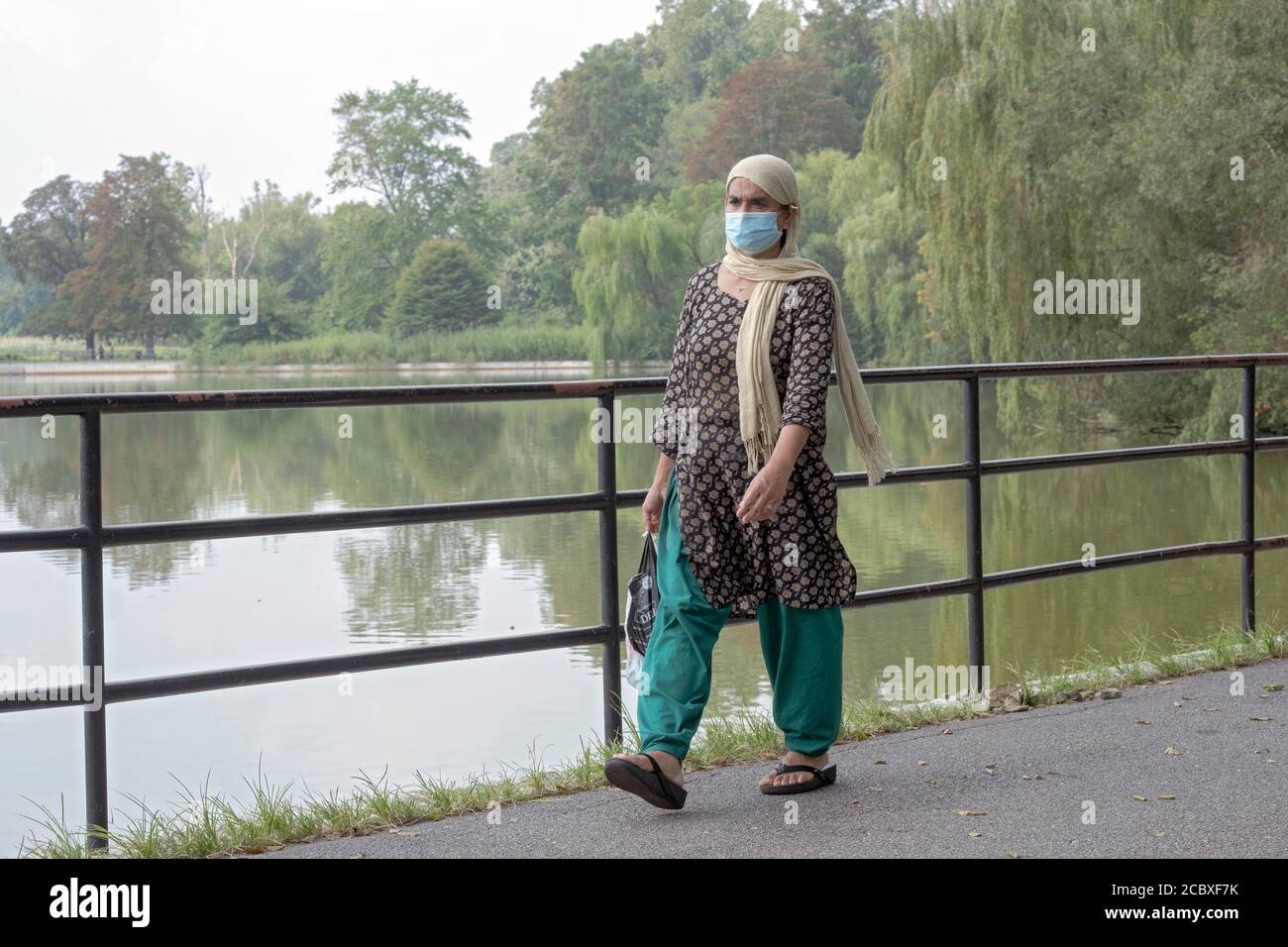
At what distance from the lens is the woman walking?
3.68 m

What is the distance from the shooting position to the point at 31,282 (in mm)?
71750

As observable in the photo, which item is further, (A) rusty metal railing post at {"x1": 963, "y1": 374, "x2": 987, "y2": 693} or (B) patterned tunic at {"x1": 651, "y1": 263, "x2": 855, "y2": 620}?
(A) rusty metal railing post at {"x1": 963, "y1": 374, "x2": 987, "y2": 693}

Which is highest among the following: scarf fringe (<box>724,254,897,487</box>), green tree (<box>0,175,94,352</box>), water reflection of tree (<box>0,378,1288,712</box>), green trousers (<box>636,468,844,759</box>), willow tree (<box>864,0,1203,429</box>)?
green tree (<box>0,175,94,352</box>)

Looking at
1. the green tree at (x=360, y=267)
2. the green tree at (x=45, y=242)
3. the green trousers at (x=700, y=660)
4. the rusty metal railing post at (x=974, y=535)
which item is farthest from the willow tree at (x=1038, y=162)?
the green tree at (x=45, y=242)

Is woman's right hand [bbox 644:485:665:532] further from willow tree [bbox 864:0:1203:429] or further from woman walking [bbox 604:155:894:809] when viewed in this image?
willow tree [bbox 864:0:1203:429]

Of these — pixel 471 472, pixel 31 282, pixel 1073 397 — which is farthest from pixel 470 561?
pixel 31 282

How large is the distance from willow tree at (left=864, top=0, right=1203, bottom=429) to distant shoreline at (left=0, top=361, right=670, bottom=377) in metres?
32.3

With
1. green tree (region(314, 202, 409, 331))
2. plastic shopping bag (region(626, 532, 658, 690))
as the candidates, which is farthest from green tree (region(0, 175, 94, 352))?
plastic shopping bag (region(626, 532, 658, 690))

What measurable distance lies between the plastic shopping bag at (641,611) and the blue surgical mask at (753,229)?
33.3 inches

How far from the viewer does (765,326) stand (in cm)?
368

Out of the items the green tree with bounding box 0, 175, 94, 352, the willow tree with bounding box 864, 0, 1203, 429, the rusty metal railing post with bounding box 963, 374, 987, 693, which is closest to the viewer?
the rusty metal railing post with bounding box 963, 374, 987, 693

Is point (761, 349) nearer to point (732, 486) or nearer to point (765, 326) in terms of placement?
point (765, 326)
